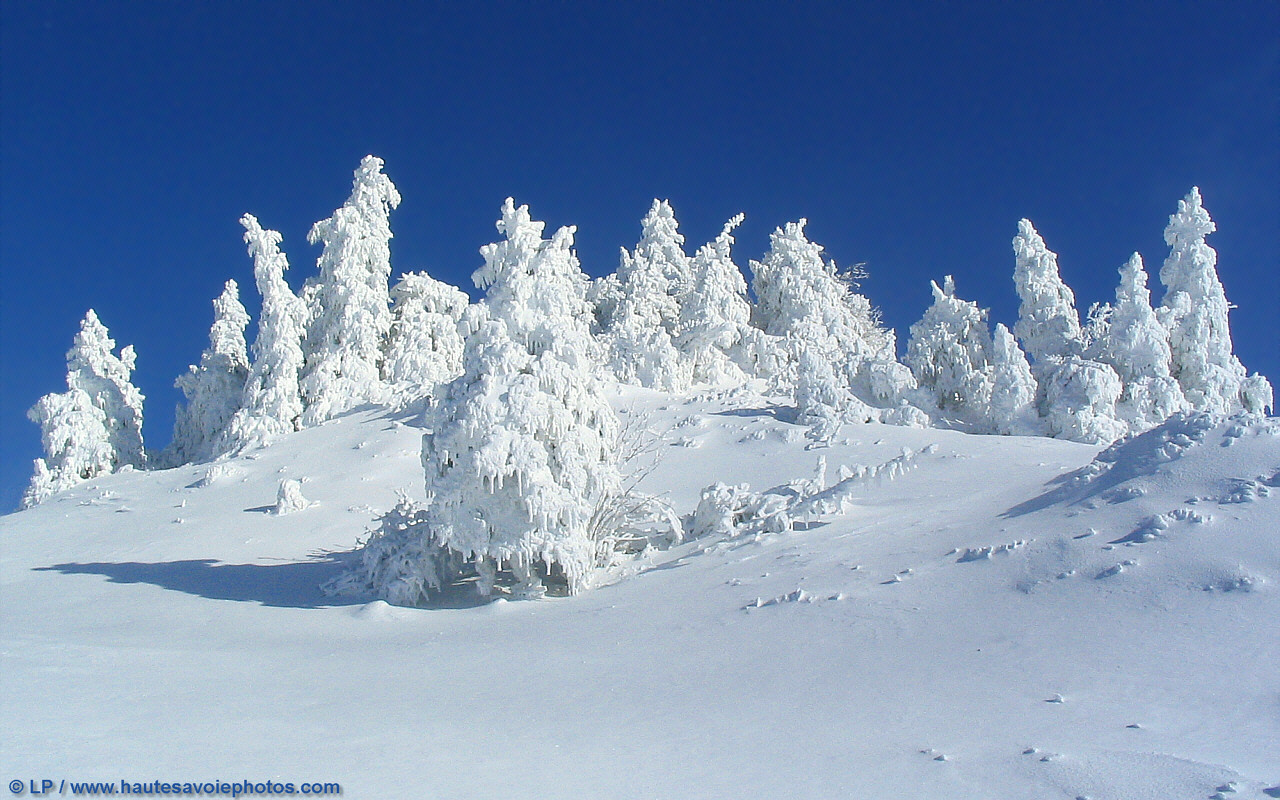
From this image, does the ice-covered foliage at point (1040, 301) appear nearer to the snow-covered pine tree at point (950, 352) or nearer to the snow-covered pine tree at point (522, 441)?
the snow-covered pine tree at point (950, 352)

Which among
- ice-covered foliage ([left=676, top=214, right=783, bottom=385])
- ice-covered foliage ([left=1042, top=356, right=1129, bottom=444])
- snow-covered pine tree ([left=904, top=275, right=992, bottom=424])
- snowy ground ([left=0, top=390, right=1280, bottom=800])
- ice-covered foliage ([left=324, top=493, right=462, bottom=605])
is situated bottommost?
snowy ground ([left=0, top=390, right=1280, bottom=800])

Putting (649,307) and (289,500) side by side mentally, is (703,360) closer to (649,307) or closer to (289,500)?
(649,307)

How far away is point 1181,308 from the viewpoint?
31.6 metres

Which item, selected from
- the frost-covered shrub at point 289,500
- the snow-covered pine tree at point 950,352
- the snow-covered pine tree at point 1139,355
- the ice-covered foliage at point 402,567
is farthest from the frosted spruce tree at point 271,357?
the snow-covered pine tree at point 1139,355

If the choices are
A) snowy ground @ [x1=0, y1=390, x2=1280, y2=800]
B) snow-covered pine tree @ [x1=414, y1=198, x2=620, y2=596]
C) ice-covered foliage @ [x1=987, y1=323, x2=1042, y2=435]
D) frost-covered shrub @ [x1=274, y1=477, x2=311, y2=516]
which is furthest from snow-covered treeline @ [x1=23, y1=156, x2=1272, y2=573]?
snowy ground @ [x1=0, y1=390, x2=1280, y2=800]

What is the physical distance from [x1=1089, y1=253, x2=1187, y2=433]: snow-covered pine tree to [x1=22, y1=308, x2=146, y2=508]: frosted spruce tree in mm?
38633

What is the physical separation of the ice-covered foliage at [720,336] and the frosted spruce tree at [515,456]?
81.5 ft

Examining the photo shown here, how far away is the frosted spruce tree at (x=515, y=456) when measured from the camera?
13.3m

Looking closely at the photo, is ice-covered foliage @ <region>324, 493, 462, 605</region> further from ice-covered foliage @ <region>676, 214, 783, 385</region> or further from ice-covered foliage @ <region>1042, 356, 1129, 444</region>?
ice-covered foliage @ <region>676, 214, 783, 385</region>

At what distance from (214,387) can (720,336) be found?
23.2 m

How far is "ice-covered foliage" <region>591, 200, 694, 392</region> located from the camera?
38.6m

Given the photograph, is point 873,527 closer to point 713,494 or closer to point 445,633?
point 713,494

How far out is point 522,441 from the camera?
13.5 meters

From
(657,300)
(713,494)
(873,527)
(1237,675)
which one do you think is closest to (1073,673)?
(1237,675)
